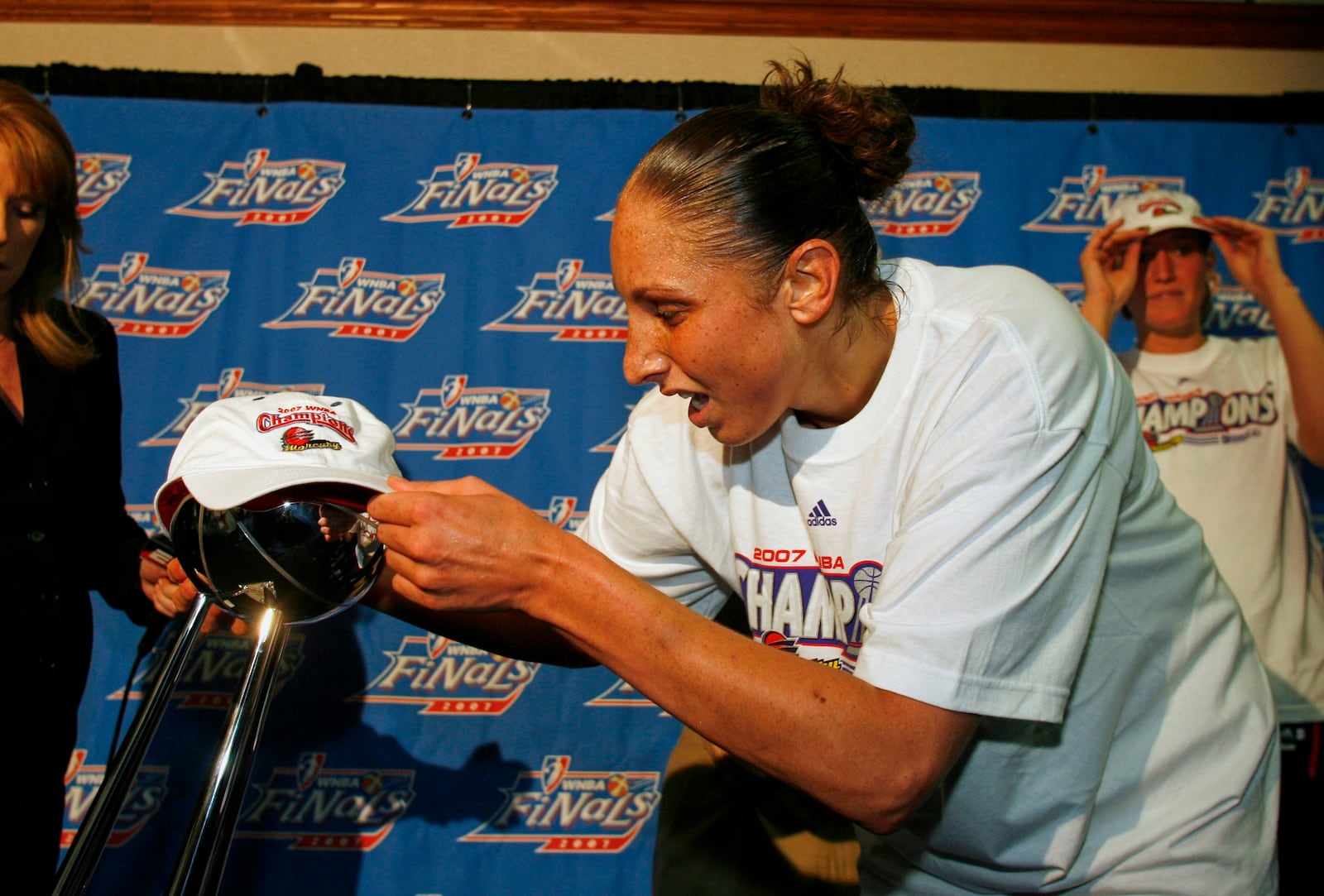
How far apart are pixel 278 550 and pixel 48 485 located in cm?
67

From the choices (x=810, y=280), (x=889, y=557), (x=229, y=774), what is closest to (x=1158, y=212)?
(x=810, y=280)

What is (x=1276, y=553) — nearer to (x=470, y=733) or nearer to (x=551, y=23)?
(x=470, y=733)

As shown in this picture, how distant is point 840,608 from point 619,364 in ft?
4.00

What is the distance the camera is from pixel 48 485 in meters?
1.48

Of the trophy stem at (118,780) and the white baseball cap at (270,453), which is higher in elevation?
the white baseball cap at (270,453)

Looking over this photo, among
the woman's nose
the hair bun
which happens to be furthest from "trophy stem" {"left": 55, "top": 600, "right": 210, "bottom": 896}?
the hair bun

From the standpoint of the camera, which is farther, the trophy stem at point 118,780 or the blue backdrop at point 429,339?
the blue backdrop at point 429,339

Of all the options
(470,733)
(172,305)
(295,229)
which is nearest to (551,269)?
(295,229)

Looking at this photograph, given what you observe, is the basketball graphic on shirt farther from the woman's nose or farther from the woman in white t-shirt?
the woman's nose

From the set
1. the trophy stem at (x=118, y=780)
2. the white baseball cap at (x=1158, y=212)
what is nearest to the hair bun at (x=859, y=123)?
the trophy stem at (x=118, y=780)

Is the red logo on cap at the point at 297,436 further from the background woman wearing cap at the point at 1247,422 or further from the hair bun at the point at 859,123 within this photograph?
the background woman wearing cap at the point at 1247,422

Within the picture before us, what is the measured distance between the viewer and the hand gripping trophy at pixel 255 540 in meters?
1.01

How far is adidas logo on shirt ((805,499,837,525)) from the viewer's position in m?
1.15

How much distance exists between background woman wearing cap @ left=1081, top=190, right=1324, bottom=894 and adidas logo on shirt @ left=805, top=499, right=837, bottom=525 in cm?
131
